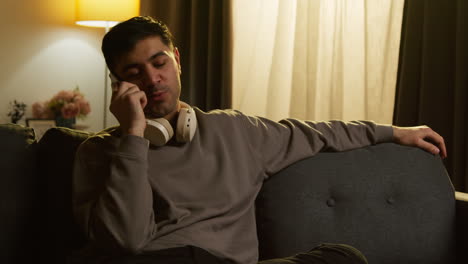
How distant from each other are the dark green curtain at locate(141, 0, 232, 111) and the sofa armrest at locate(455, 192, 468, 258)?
1.85 metres

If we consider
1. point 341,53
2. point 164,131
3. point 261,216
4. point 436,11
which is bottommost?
point 261,216

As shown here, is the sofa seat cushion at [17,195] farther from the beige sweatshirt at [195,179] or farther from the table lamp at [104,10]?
the table lamp at [104,10]

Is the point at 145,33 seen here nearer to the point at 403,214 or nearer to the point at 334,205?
the point at 334,205

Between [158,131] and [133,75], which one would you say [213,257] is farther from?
[133,75]

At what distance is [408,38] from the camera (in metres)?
2.80

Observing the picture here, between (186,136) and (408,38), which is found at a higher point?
(408,38)

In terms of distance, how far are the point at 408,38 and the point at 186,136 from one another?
57.2 inches

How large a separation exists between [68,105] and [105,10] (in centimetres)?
59

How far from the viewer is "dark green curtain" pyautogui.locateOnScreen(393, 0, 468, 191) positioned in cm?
261

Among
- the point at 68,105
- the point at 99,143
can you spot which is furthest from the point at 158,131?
the point at 68,105

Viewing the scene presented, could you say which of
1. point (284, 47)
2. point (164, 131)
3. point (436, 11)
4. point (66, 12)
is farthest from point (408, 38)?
point (66, 12)

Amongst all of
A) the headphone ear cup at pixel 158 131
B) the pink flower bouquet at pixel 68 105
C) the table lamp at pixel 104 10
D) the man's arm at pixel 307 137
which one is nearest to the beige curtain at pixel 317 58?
the table lamp at pixel 104 10

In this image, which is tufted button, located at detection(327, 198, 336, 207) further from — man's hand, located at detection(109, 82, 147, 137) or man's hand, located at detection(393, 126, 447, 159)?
man's hand, located at detection(109, 82, 147, 137)

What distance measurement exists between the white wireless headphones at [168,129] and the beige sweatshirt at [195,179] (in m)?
0.04
